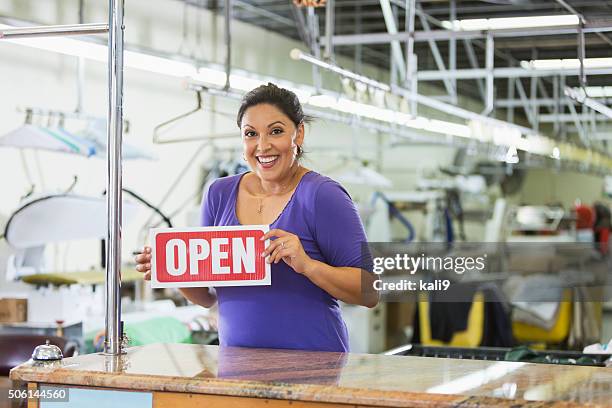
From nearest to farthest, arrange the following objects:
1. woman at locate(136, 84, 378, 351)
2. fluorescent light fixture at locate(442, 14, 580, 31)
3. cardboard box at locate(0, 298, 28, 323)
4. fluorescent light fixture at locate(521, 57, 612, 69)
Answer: woman at locate(136, 84, 378, 351)
fluorescent light fixture at locate(521, 57, 612, 69)
fluorescent light fixture at locate(442, 14, 580, 31)
cardboard box at locate(0, 298, 28, 323)

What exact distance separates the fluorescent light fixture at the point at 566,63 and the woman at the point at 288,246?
6.31 ft

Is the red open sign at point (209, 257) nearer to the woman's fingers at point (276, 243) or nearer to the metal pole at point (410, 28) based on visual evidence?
the woman's fingers at point (276, 243)

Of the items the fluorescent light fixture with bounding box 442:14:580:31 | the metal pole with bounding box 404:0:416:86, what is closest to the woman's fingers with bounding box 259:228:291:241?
the fluorescent light fixture with bounding box 442:14:580:31

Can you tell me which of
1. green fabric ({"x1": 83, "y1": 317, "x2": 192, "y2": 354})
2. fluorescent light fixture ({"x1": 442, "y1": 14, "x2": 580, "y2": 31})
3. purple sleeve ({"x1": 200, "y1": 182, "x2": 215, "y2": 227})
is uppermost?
fluorescent light fixture ({"x1": 442, "y1": 14, "x2": 580, "y2": 31})

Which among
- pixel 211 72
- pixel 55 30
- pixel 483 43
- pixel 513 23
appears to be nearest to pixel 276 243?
pixel 55 30

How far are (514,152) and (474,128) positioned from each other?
303cm

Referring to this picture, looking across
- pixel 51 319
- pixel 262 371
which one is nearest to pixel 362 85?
pixel 51 319

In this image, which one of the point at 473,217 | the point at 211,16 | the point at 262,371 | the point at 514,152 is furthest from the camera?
the point at 473,217

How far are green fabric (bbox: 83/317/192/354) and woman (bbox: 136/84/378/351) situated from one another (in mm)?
2235

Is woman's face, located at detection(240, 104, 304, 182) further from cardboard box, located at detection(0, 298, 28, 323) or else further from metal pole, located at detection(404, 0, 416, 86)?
metal pole, located at detection(404, 0, 416, 86)

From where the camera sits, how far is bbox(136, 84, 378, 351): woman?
2.90 meters

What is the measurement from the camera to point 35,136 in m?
6.43

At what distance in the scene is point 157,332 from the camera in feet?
17.7

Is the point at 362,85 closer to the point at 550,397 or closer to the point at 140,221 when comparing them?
the point at 140,221
